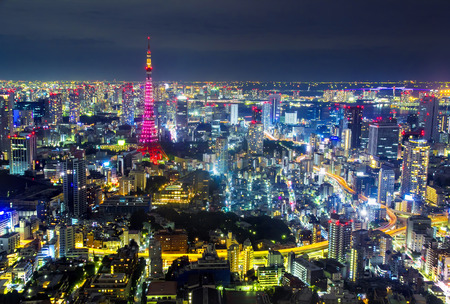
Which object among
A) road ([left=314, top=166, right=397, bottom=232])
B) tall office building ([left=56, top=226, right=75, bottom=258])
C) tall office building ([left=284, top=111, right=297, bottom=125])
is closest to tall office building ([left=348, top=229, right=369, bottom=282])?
road ([left=314, top=166, right=397, bottom=232])

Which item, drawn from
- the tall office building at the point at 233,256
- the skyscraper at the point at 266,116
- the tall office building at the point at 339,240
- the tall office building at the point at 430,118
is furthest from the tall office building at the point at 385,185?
the skyscraper at the point at 266,116

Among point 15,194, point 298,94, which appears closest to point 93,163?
point 15,194

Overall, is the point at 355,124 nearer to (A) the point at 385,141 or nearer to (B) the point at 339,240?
(A) the point at 385,141

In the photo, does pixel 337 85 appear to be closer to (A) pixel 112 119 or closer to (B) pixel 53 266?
(A) pixel 112 119

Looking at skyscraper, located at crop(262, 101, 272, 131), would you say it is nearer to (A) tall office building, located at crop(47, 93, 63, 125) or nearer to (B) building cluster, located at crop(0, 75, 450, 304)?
(B) building cluster, located at crop(0, 75, 450, 304)

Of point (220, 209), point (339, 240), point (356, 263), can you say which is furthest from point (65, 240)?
point (356, 263)
